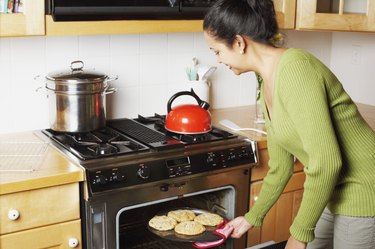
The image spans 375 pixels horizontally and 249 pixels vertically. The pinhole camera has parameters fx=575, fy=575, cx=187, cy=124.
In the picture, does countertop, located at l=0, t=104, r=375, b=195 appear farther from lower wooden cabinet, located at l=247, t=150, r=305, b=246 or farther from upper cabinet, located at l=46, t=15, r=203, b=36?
upper cabinet, located at l=46, t=15, r=203, b=36

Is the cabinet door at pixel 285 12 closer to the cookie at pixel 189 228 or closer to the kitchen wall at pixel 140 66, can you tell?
the kitchen wall at pixel 140 66

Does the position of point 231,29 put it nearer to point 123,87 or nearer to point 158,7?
point 158,7

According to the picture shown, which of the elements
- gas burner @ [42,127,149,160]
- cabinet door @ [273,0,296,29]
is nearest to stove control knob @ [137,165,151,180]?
gas burner @ [42,127,149,160]

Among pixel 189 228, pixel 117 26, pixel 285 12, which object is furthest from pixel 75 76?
pixel 285 12

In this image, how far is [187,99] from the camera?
8.49 feet

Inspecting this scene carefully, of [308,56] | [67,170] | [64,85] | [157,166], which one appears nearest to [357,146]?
[308,56]

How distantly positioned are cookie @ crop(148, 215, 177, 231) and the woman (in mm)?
488

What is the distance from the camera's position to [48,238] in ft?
6.09

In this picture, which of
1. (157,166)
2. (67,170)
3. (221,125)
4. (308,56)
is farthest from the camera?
(221,125)

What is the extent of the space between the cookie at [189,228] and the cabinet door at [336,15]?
3.49ft

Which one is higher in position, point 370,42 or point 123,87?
point 370,42

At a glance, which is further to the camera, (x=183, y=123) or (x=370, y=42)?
(x=370, y=42)

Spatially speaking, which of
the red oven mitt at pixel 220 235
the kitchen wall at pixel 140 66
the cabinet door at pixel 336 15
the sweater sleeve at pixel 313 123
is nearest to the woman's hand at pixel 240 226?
the red oven mitt at pixel 220 235

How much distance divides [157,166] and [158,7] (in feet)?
1.96
